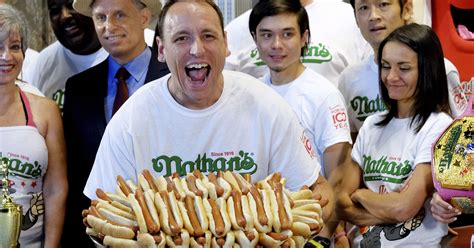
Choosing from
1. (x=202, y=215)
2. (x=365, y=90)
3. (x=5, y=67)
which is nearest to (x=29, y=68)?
(x=5, y=67)

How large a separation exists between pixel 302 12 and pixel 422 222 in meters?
1.04

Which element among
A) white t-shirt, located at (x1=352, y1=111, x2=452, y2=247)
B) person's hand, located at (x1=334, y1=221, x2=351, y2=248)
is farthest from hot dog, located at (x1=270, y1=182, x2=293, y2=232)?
person's hand, located at (x1=334, y1=221, x2=351, y2=248)

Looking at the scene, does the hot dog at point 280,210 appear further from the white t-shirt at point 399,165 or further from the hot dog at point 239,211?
the white t-shirt at point 399,165

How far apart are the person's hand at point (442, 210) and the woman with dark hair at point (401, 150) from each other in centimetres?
6

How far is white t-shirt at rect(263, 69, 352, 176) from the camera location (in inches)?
120

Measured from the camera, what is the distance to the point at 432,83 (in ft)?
9.15

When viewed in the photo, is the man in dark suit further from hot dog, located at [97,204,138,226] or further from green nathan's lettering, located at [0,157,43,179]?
hot dog, located at [97,204,138,226]

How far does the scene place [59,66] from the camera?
3662 millimetres

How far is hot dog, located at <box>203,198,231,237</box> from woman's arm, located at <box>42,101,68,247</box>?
1.19m

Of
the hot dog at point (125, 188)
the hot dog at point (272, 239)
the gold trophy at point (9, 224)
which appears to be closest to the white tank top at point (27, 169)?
the gold trophy at point (9, 224)

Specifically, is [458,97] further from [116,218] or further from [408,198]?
[116,218]

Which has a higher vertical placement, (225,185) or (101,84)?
(101,84)

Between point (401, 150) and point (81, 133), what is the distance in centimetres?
A: 116

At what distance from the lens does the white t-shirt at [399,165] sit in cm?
266
